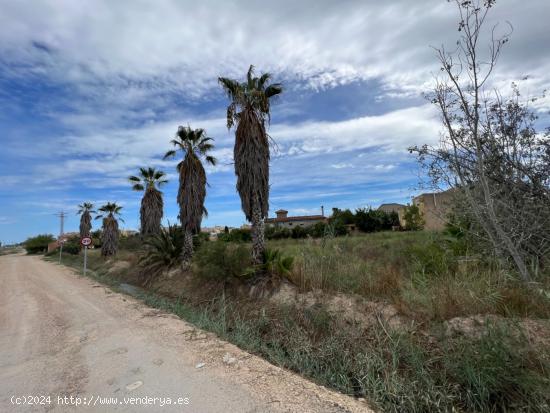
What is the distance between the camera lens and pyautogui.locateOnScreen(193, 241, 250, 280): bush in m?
14.1

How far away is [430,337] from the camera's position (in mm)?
5637

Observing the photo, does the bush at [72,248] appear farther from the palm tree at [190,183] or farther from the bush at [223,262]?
the bush at [223,262]

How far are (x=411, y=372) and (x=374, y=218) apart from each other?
145ft

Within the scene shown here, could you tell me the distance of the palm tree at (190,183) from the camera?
20.4m

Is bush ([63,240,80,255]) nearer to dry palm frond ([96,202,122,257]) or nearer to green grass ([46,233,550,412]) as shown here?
dry palm frond ([96,202,122,257])

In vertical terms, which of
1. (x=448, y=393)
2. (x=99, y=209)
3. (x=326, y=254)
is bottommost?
(x=448, y=393)

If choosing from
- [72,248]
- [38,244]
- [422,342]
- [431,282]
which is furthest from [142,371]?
[38,244]

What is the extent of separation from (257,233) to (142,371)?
365 inches

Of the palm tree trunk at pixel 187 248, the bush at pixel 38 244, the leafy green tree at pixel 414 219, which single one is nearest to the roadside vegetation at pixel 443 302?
the palm tree trunk at pixel 187 248

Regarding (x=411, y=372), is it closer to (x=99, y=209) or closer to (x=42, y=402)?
(x=42, y=402)

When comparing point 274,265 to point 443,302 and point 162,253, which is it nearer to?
point 443,302

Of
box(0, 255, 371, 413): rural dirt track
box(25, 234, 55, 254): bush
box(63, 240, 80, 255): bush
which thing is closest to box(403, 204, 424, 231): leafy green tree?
box(0, 255, 371, 413): rural dirt track

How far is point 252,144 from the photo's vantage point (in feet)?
46.9

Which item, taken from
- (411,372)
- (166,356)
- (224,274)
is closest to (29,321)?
(166,356)
